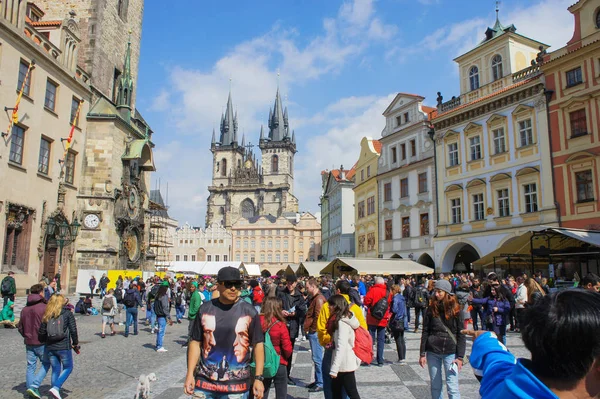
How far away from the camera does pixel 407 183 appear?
3306cm

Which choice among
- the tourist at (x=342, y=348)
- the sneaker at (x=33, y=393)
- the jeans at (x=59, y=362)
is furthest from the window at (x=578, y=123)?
the sneaker at (x=33, y=393)

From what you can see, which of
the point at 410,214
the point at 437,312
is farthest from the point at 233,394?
the point at 410,214

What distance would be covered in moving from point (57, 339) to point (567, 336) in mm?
6738

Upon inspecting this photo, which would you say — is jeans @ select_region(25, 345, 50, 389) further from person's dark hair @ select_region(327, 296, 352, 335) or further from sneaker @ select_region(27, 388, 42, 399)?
person's dark hair @ select_region(327, 296, 352, 335)

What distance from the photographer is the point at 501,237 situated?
25078 mm

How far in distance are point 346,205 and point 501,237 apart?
89.3ft

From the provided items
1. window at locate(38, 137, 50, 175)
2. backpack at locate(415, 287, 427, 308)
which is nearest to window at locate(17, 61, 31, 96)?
window at locate(38, 137, 50, 175)

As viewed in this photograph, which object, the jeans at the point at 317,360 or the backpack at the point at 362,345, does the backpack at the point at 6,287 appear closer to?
the jeans at the point at 317,360

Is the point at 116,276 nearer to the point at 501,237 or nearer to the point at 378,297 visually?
the point at 378,297

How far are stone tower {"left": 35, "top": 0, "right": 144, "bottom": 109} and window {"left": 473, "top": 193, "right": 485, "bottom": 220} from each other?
21.9 meters

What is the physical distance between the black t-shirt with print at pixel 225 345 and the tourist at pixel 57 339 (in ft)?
12.3

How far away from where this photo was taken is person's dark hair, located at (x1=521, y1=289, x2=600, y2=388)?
148 centimetres

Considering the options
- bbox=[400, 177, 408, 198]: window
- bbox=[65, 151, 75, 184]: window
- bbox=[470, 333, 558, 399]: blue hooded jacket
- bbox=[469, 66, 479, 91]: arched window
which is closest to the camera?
bbox=[470, 333, 558, 399]: blue hooded jacket

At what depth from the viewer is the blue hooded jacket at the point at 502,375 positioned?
142 cm
